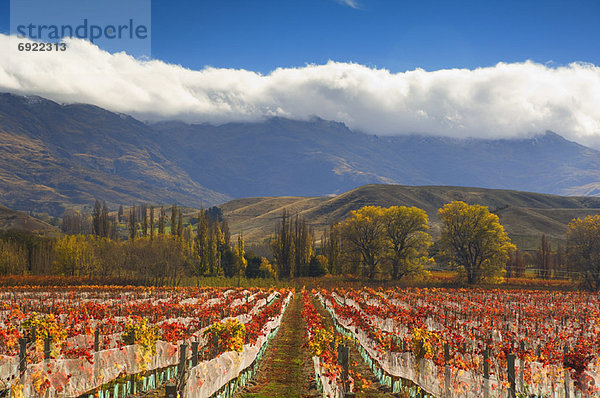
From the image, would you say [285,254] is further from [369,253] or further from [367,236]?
[367,236]

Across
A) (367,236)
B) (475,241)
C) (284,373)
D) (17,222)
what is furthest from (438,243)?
(17,222)

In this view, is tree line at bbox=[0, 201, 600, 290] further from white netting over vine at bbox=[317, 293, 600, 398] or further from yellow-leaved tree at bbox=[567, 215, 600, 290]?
white netting over vine at bbox=[317, 293, 600, 398]

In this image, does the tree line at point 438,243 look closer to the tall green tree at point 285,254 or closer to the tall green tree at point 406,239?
the tall green tree at point 406,239

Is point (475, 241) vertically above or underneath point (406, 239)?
underneath

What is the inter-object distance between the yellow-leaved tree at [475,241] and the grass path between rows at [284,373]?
55440mm

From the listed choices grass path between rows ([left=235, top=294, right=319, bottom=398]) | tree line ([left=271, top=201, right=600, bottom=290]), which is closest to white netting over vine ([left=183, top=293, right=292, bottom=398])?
grass path between rows ([left=235, top=294, right=319, bottom=398])

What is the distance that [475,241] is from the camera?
78875mm

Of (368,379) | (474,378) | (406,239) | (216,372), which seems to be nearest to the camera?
(474,378)

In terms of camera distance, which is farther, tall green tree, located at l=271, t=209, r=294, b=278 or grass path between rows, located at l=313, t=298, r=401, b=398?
tall green tree, located at l=271, t=209, r=294, b=278

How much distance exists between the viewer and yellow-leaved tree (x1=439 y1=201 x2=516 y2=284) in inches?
2992

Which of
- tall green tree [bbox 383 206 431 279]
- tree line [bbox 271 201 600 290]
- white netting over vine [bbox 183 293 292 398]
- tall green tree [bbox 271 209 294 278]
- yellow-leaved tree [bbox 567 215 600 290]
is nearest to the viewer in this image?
white netting over vine [bbox 183 293 292 398]

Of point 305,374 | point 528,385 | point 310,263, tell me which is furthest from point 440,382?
point 310,263

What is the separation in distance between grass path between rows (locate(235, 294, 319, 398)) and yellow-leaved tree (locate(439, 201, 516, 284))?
55440 mm

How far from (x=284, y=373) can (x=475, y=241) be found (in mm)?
65972
